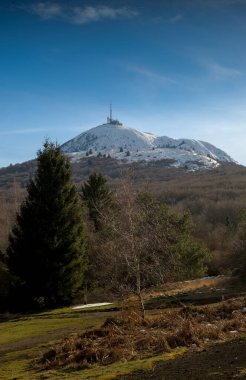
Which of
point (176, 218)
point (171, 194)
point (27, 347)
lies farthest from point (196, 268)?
point (171, 194)

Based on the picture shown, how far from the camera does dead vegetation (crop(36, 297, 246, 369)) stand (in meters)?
12.3

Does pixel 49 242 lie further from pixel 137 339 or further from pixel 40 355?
pixel 137 339

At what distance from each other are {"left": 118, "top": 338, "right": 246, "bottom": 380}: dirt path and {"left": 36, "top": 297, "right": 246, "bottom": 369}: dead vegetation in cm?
140

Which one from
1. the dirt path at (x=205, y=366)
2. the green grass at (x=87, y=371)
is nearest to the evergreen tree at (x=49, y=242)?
the green grass at (x=87, y=371)

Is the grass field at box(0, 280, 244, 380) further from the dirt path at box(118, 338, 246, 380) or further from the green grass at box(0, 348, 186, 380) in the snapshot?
the dirt path at box(118, 338, 246, 380)

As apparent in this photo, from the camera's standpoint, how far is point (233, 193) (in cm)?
15812

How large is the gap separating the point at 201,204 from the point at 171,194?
23.3 metres

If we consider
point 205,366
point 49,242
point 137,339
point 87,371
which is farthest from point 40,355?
point 49,242

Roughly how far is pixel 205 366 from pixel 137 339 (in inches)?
171

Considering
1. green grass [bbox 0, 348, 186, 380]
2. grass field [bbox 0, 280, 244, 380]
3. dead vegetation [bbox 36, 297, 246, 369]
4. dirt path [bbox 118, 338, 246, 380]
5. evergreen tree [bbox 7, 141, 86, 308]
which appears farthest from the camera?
evergreen tree [bbox 7, 141, 86, 308]

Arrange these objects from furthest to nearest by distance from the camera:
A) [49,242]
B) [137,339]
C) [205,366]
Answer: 1. [49,242]
2. [137,339]
3. [205,366]

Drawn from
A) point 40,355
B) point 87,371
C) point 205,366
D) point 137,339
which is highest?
point 205,366

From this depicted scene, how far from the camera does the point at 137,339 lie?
1395 cm

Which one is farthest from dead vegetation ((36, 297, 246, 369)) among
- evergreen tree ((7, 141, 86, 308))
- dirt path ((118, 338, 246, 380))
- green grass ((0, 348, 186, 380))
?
evergreen tree ((7, 141, 86, 308))
